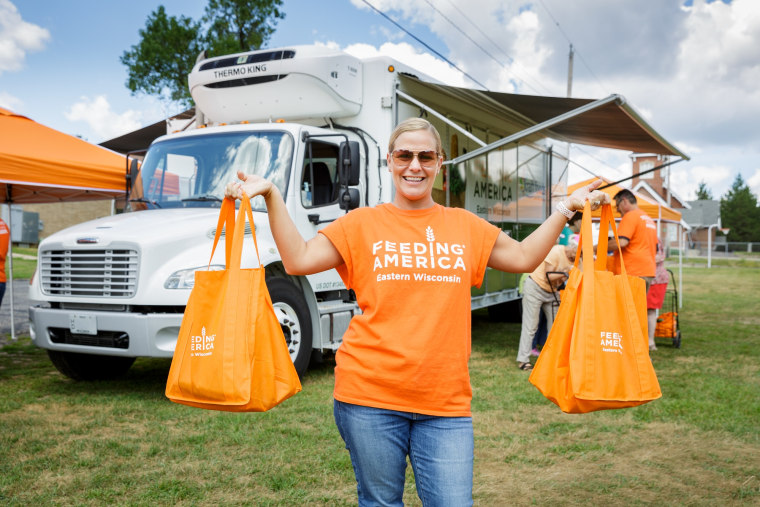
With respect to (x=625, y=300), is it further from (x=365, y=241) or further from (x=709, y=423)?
(x=709, y=423)

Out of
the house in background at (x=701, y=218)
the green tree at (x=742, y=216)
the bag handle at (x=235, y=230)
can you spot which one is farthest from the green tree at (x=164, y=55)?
the green tree at (x=742, y=216)

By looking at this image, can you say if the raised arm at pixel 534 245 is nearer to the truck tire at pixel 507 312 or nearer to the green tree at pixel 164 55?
the truck tire at pixel 507 312

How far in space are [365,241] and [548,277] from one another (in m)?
5.60

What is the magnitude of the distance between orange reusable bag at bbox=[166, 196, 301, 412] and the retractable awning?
202 inches

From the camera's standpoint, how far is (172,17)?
97.1 feet

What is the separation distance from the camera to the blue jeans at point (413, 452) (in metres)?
2.16

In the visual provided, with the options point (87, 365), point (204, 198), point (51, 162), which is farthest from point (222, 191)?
point (51, 162)

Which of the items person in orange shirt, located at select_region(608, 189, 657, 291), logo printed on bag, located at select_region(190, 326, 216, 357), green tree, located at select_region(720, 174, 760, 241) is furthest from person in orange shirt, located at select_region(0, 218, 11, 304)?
green tree, located at select_region(720, 174, 760, 241)

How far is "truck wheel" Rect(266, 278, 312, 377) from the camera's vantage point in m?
6.17

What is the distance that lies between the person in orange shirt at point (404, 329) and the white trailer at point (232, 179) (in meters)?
3.43

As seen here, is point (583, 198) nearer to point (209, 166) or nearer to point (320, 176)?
point (320, 176)

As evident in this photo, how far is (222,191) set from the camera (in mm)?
6344

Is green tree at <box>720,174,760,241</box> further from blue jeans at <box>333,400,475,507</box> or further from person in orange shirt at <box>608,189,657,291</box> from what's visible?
blue jeans at <box>333,400,475,507</box>

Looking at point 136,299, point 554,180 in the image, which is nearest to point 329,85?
point 136,299
